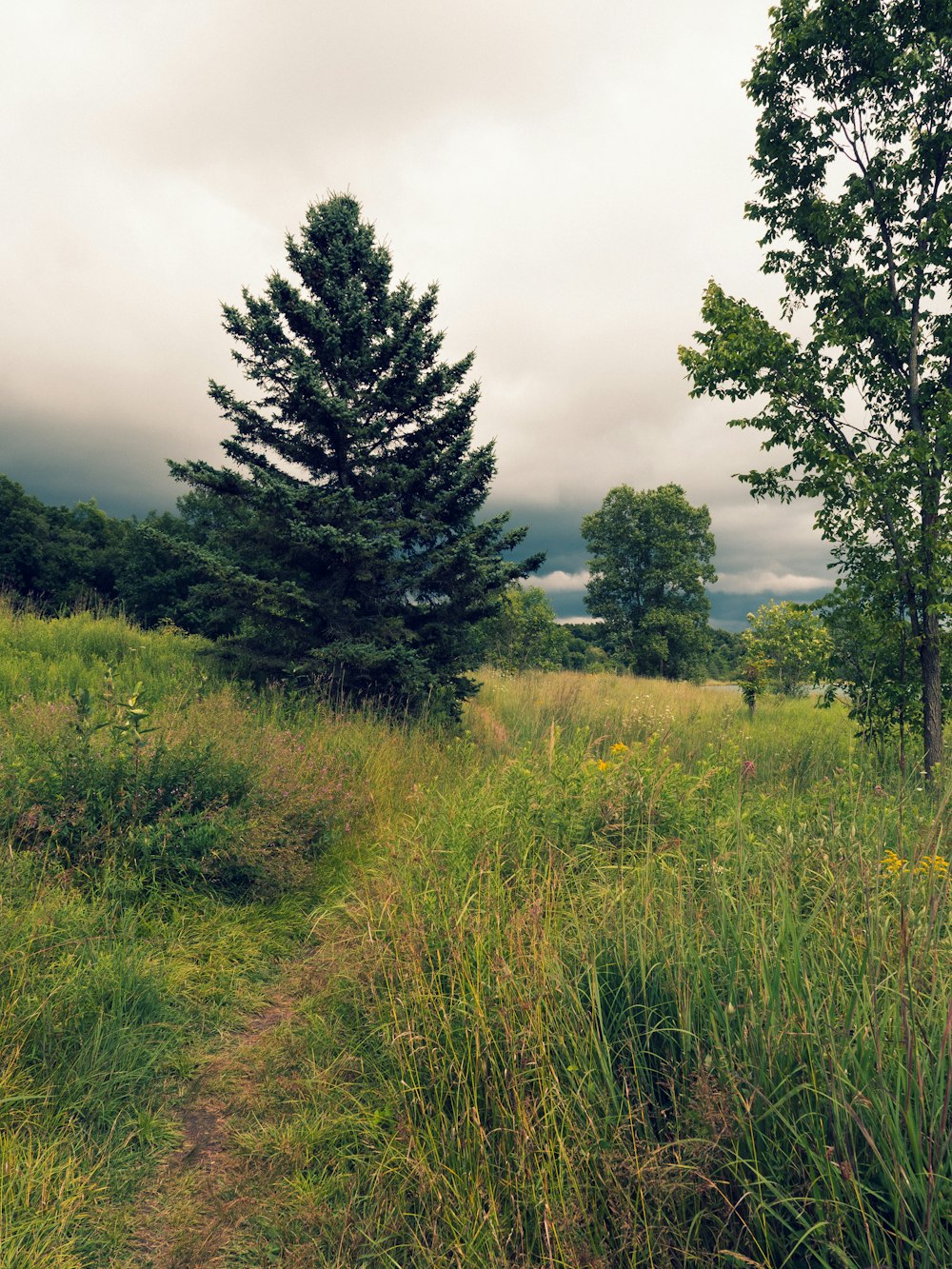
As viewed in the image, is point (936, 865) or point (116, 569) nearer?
point (936, 865)

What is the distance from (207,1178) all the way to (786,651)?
26160 millimetres

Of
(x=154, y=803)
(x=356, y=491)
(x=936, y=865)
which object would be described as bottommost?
(x=154, y=803)

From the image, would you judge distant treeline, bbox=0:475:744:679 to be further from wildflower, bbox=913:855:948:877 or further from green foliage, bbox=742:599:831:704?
wildflower, bbox=913:855:948:877

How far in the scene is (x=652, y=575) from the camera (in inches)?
1556

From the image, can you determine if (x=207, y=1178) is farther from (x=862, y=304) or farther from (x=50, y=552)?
(x=50, y=552)

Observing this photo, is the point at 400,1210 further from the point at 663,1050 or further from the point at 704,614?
the point at 704,614

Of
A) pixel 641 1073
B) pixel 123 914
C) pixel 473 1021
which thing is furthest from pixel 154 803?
pixel 641 1073

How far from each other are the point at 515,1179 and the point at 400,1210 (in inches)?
17.2

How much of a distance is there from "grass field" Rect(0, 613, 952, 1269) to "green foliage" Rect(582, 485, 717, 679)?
1362 inches

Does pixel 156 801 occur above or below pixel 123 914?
above

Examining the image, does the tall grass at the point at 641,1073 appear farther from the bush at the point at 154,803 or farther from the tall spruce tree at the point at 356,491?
the tall spruce tree at the point at 356,491

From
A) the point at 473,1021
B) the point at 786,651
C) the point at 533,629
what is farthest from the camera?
the point at 533,629

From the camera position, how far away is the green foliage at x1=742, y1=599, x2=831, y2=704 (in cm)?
853

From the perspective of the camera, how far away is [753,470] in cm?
815
